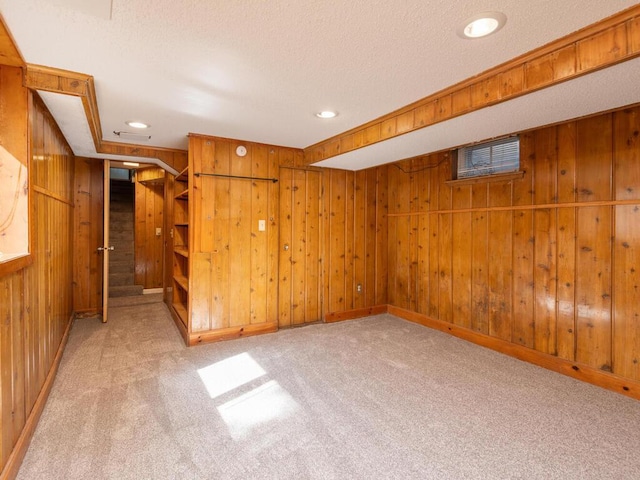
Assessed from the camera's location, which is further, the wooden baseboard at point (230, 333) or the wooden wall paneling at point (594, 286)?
the wooden baseboard at point (230, 333)

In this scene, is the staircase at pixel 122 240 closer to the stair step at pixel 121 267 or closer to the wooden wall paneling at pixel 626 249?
the stair step at pixel 121 267

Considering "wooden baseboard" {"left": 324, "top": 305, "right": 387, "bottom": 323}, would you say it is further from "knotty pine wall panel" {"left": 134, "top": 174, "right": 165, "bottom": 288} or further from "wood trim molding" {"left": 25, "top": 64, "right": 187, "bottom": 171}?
"knotty pine wall panel" {"left": 134, "top": 174, "right": 165, "bottom": 288}

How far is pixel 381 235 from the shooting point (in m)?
4.94

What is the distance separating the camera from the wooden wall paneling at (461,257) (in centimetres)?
381

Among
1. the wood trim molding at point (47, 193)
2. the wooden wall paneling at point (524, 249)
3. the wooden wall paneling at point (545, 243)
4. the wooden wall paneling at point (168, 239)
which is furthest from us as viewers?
the wooden wall paneling at point (168, 239)

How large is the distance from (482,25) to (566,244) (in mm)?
2253

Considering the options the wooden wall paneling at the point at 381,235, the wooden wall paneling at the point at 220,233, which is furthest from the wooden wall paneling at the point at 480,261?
the wooden wall paneling at the point at 220,233

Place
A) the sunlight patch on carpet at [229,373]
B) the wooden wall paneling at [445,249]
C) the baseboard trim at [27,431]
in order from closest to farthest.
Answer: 1. the baseboard trim at [27,431]
2. the sunlight patch on carpet at [229,373]
3. the wooden wall paneling at [445,249]

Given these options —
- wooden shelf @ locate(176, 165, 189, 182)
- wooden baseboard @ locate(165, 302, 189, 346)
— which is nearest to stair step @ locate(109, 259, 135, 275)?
wooden baseboard @ locate(165, 302, 189, 346)

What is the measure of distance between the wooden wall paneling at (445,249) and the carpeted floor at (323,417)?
74cm

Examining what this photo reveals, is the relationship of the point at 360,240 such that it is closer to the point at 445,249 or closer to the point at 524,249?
the point at 445,249

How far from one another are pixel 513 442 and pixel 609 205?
206 cm

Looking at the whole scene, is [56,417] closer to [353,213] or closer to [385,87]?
[385,87]

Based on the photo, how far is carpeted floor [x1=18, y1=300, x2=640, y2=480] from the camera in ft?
5.71
